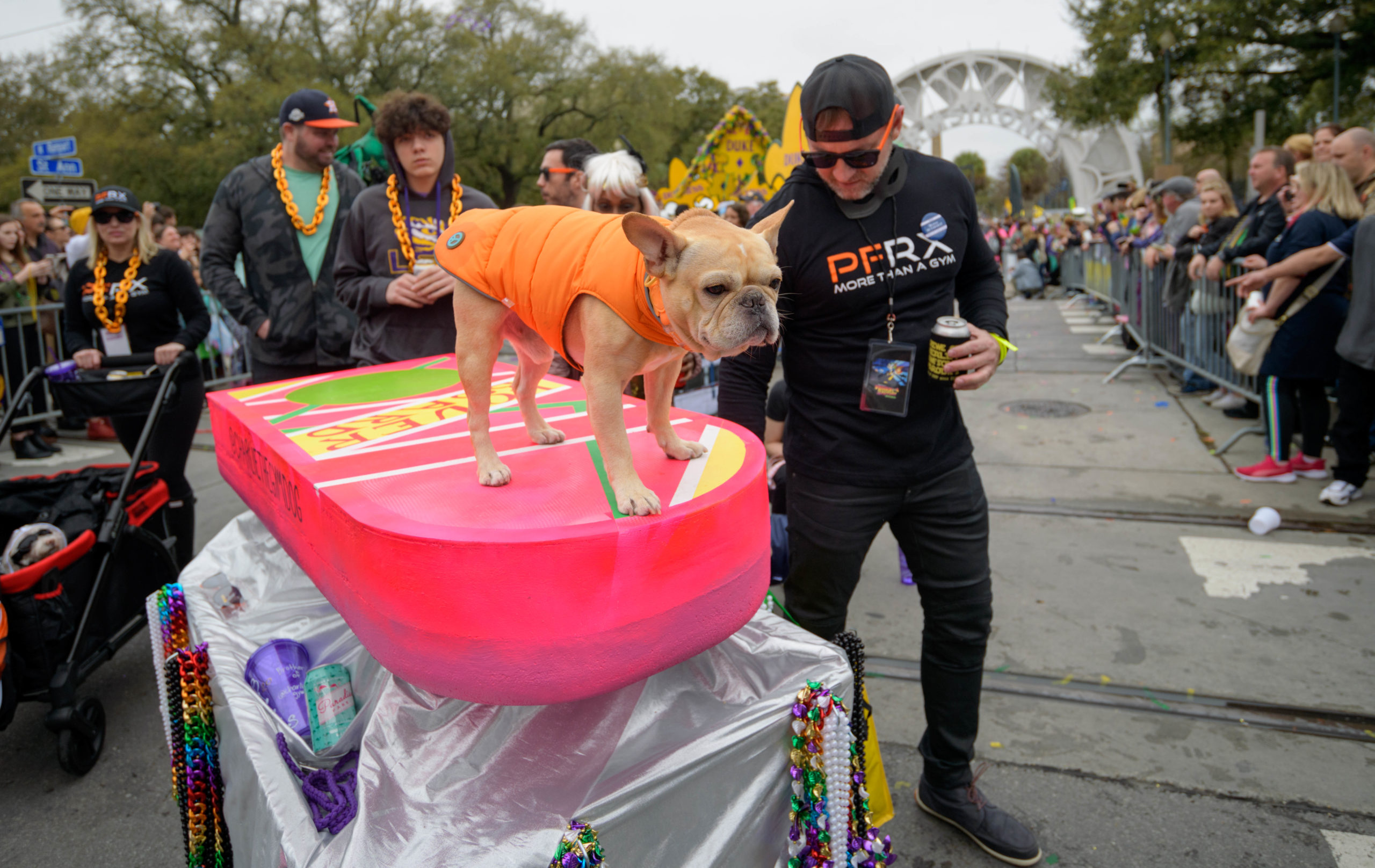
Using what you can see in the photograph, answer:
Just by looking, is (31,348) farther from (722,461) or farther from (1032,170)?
(1032,170)

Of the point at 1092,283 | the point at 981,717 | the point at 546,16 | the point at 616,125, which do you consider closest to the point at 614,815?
the point at 981,717

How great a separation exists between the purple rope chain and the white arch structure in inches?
2556

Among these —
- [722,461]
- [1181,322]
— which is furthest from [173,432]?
[1181,322]

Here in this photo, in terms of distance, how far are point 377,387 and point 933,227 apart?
1.86 metres

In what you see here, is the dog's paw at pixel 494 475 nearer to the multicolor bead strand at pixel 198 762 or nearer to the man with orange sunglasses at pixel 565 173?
the multicolor bead strand at pixel 198 762

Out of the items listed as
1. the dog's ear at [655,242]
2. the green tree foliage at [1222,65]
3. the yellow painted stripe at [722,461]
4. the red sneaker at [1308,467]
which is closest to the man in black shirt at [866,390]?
the yellow painted stripe at [722,461]

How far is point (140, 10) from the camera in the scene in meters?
25.1

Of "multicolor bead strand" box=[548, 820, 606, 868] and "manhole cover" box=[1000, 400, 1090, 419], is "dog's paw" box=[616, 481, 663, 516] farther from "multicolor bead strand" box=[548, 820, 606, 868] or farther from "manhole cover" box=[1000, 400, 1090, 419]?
"manhole cover" box=[1000, 400, 1090, 419]

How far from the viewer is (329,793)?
1832 mm

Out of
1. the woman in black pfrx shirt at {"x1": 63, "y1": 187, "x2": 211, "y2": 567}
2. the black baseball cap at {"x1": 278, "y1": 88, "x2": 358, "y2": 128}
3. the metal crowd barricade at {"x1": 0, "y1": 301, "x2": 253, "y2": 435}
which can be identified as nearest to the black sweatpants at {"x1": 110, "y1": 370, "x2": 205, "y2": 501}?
the woman in black pfrx shirt at {"x1": 63, "y1": 187, "x2": 211, "y2": 567}

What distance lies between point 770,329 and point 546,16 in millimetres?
33884

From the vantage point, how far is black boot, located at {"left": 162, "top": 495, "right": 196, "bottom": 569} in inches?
153

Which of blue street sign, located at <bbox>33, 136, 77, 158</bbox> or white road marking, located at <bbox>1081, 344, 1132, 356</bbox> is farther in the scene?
blue street sign, located at <bbox>33, 136, 77, 158</bbox>

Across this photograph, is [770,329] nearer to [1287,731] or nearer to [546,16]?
[1287,731]
